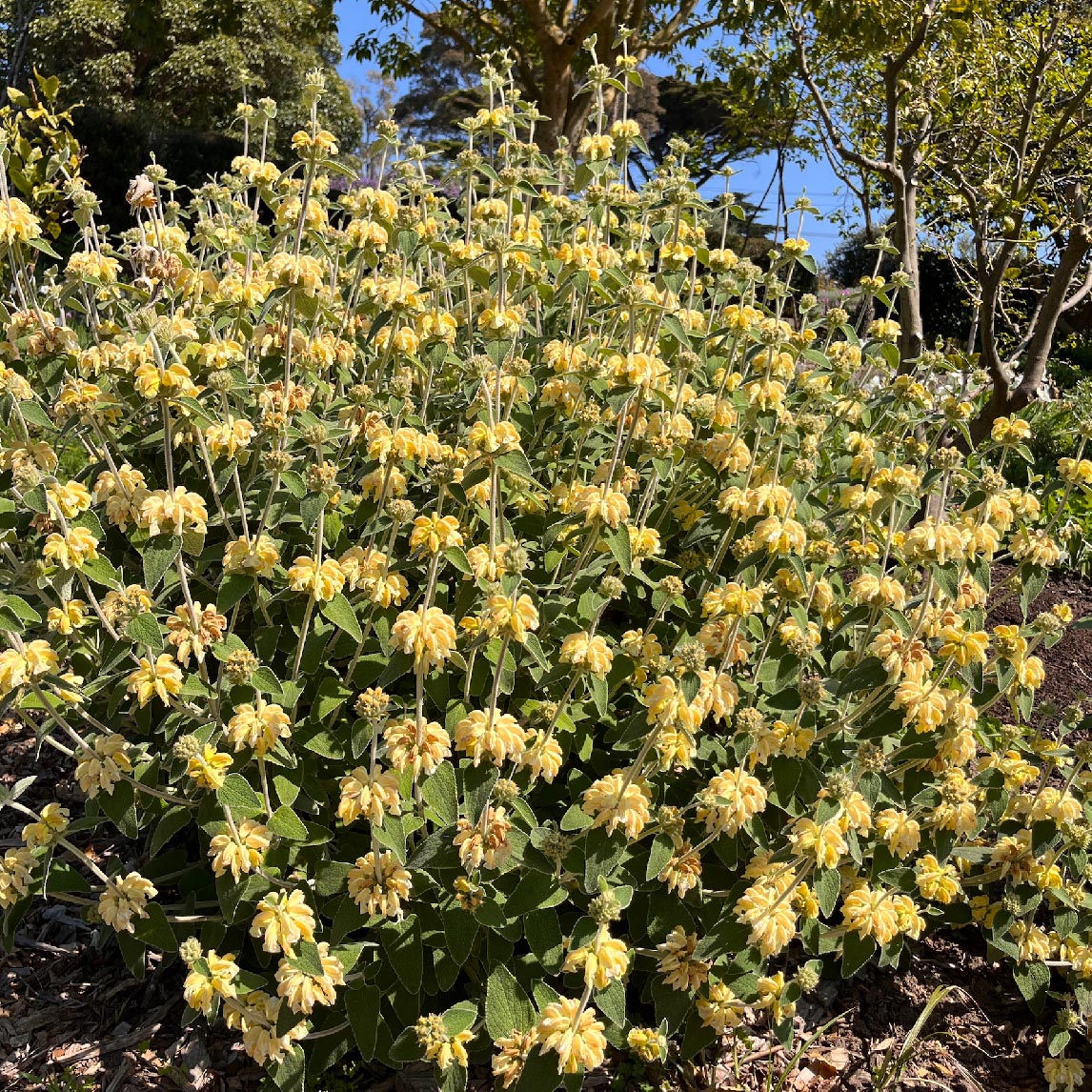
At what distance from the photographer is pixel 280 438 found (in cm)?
219

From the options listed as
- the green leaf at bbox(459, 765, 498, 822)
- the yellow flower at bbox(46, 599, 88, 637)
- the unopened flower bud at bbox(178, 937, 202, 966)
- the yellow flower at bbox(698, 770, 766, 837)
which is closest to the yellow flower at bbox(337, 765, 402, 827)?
the green leaf at bbox(459, 765, 498, 822)

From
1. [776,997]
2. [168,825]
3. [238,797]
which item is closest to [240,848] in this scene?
[238,797]

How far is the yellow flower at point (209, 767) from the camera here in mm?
1743

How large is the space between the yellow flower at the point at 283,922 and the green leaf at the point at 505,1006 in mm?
339

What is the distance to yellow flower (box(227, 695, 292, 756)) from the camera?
1783 millimetres

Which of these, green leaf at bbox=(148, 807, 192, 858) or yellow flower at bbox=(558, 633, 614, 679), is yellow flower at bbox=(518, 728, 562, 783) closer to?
yellow flower at bbox=(558, 633, 614, 679)

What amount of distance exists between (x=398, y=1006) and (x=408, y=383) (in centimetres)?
125

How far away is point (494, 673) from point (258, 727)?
509 mm

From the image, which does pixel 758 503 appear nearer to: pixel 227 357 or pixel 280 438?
pixel 280 438

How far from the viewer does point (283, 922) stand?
1769mm

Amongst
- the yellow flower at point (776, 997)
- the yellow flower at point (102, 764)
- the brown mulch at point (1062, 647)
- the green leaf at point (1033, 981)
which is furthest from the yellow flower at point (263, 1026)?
the brown mulch at point (1062, 647)

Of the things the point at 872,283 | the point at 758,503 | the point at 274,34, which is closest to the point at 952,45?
the point at 872,283

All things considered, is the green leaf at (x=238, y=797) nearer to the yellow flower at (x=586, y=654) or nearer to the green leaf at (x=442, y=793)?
the green leaf at (x=442, y=793)

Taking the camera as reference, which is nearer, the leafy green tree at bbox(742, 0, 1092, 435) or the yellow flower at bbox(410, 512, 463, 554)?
the yellow flower at bbox(410, 512, 463, 554)
